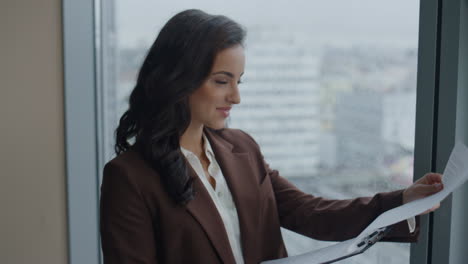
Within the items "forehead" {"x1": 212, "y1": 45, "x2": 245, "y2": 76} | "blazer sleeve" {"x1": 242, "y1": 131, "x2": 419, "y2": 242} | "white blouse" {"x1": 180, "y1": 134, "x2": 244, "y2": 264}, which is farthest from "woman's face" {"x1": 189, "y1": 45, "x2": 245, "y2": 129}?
"blazer sleeve" {"x1": 242, "y1": 131, "x2": 419, "y2": 242}

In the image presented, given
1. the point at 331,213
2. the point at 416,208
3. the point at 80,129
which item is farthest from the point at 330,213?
the point at 80,129

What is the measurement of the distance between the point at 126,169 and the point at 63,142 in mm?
991

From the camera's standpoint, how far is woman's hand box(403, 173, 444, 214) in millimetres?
1020

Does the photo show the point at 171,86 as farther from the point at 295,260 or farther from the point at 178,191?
the point at 295,260

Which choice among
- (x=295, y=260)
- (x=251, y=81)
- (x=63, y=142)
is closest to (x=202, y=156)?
(x=295, y=260)

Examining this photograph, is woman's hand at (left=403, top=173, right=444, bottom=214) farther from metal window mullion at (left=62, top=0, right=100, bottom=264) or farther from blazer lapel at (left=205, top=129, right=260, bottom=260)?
metal window mullion at (left=62, top=0, right=100, bottom=264)

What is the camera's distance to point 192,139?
126 centimetres

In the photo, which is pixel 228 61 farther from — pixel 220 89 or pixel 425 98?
pixel 425 98

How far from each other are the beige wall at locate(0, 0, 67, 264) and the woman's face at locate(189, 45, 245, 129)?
1.03 m

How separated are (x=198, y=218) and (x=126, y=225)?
16cm

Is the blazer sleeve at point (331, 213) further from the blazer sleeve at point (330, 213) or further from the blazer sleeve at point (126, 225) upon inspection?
the blazer sleeve at point (126, 225)

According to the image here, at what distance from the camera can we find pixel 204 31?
115 centimetres

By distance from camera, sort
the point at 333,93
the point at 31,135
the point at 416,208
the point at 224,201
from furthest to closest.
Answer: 1. the point at 31,135
2. the point at 333,93
3. the point at 224,201
4. the point at 416,208

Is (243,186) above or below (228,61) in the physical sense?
below
